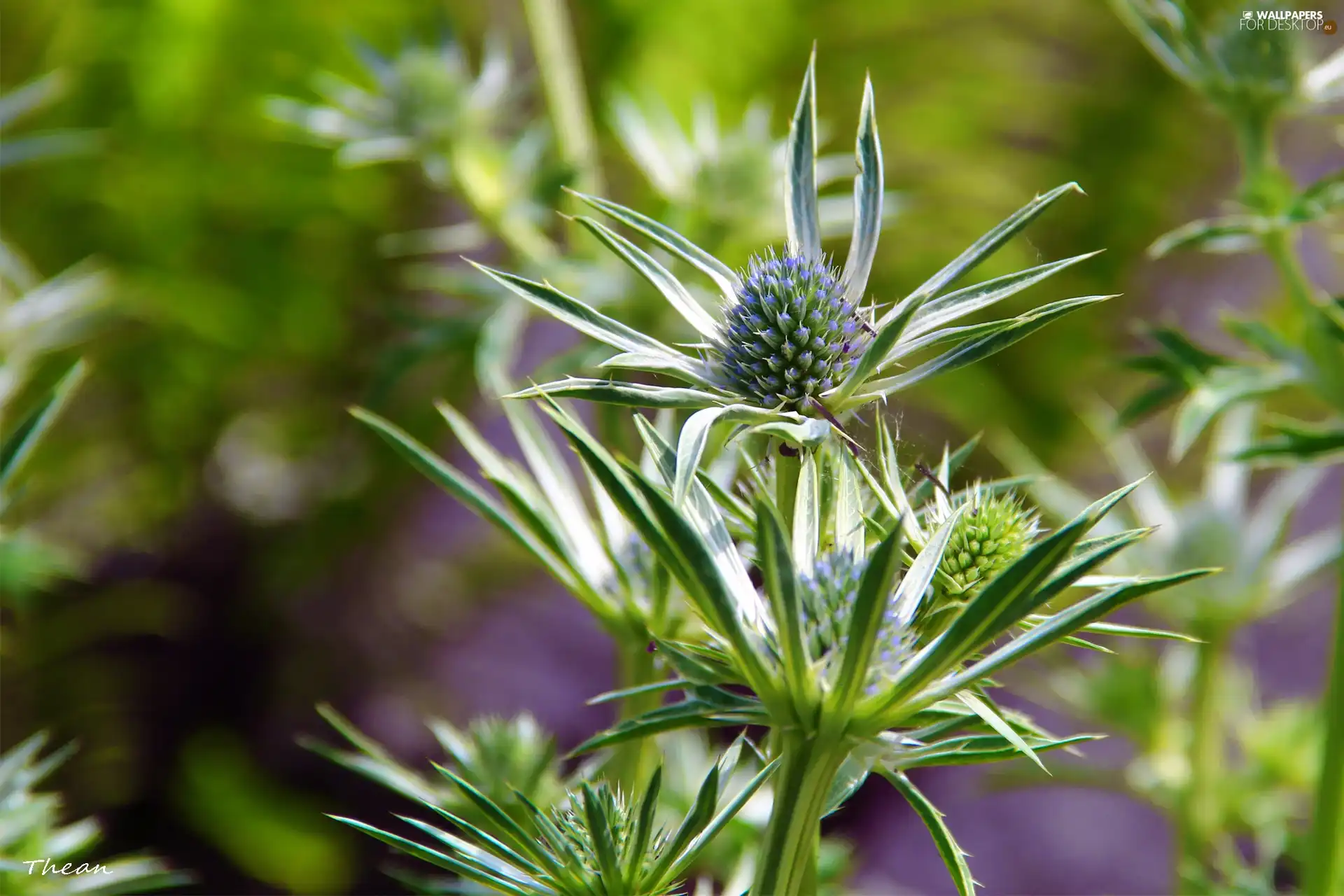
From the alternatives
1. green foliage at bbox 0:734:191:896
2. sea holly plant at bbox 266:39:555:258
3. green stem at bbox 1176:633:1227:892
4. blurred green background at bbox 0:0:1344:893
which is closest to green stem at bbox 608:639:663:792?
green foliage at bbox 0:734:191:896

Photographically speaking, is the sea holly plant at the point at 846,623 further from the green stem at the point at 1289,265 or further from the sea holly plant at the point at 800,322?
the green stem at the point at 1289,265

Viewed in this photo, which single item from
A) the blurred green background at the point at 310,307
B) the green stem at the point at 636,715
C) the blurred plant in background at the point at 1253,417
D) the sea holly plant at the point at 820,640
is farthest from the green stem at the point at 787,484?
the blurred green background at the point at 310,307

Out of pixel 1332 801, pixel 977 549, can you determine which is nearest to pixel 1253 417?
pixel 1332 801

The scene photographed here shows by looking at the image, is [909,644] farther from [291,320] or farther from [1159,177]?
[1159,177]

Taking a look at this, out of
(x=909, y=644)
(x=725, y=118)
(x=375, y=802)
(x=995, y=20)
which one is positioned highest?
(x=995, y=20)

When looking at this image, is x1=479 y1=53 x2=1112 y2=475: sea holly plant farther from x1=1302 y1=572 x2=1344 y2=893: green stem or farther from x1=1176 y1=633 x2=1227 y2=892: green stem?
x1=1176 y1=633 x2=1227 y2=892: green stem

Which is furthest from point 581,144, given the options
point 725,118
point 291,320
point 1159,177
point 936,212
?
point 1159,177
